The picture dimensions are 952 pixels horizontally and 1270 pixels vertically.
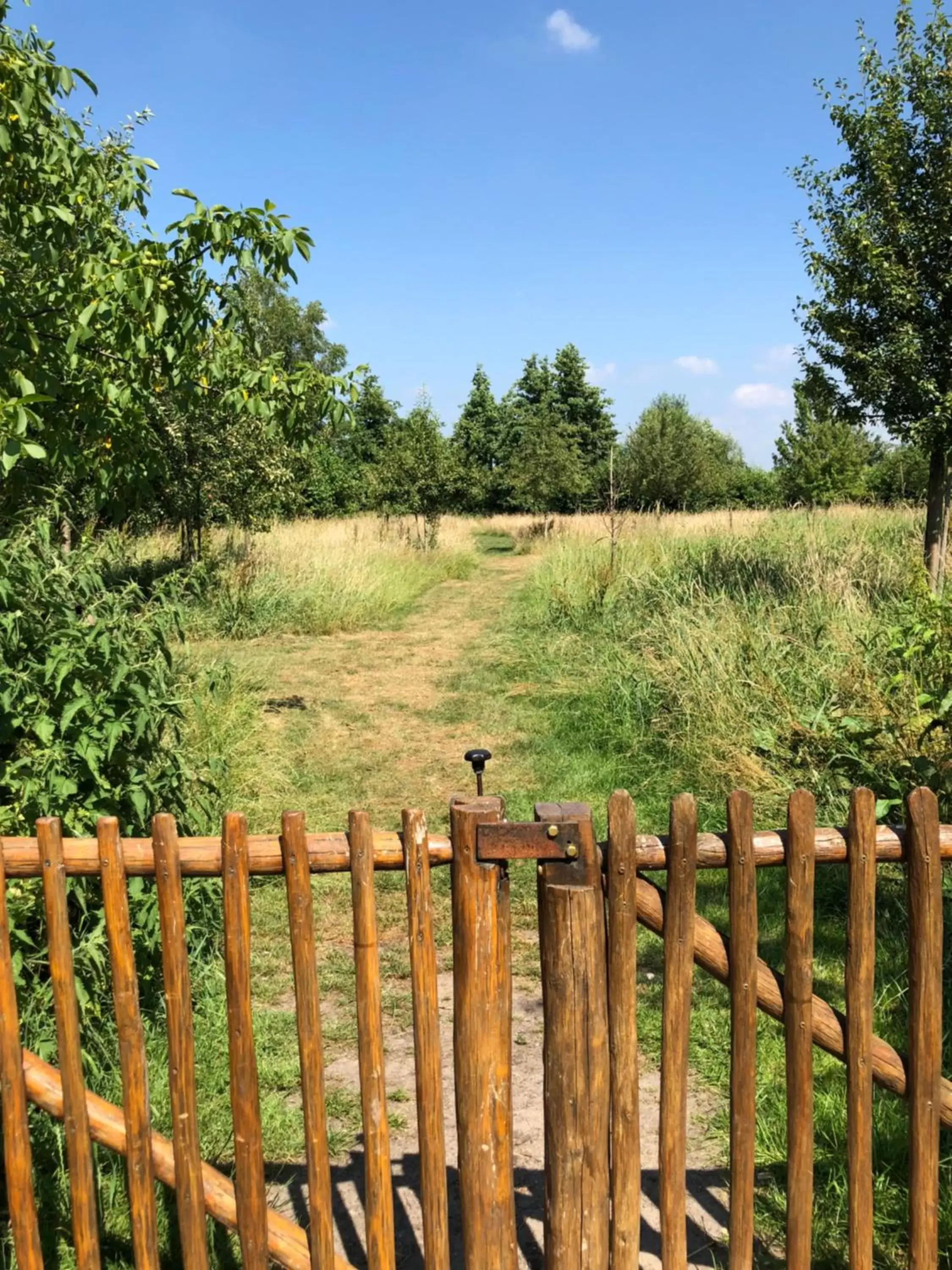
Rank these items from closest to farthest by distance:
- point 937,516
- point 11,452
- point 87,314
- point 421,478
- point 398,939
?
1. point 11,452
2. point 87,314
3. point 398,939
4. point 937,516
5. point 421,478

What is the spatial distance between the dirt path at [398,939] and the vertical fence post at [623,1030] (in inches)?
27.1

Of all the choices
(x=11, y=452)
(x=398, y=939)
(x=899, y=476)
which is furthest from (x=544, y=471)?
(x=11, y=452)

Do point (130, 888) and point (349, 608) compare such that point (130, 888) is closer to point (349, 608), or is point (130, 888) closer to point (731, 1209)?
point (731, 1209)

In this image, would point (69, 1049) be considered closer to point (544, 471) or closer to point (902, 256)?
point (902, 256)

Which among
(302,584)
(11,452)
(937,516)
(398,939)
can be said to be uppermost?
(11,452)

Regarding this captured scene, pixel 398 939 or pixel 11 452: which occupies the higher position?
pixel 11 452

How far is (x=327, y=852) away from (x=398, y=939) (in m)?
2.91

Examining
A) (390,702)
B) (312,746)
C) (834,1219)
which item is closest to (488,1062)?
(834,1219)

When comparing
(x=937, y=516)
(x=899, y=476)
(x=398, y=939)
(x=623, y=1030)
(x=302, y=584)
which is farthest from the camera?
(x=899, y=476)

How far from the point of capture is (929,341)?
28.6 feet

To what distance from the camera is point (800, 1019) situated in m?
1.97

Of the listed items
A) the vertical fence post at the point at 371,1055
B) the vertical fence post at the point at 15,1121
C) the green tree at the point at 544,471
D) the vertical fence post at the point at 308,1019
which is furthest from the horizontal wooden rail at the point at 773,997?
the green tree at the point at 544,471

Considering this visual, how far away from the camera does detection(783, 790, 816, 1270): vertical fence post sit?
193 cm

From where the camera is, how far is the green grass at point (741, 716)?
3066 mm
